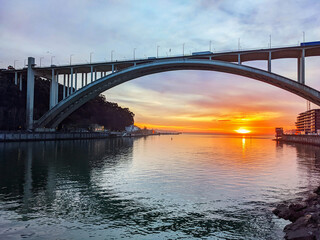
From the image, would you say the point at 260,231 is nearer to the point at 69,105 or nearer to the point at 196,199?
the point at 196,199

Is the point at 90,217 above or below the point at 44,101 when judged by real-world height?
below

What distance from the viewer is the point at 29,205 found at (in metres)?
12.3

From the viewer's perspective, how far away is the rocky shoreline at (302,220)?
8391 millimetres

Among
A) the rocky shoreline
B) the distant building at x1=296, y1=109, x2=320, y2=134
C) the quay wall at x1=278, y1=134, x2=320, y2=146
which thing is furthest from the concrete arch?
the distant building at x1=296, y1=109, x2=320, y2=134

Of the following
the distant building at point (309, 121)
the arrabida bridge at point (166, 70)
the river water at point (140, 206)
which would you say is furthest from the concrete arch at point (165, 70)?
the distant building at point (309, 121)

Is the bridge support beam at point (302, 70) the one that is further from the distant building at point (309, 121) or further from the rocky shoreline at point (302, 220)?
the distant building at point (309, 121)

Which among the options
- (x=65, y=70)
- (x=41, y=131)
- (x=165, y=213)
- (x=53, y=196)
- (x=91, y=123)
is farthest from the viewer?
(x=91, y=123)

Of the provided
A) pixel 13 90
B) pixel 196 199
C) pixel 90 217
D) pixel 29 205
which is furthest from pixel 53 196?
pixel 13 90

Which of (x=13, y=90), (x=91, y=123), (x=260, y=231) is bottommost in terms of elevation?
(x=260, y=231)

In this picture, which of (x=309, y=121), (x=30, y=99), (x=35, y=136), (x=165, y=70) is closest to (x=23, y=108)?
(x=30, y=99)

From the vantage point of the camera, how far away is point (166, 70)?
58.2m

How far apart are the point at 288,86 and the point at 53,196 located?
4216cm

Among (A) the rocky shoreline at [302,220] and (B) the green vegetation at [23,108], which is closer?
(A) the rocky shoreline at [302,220]

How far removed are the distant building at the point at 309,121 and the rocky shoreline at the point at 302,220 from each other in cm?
14408
